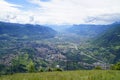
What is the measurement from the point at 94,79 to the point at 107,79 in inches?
39.3

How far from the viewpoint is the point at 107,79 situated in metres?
16.8

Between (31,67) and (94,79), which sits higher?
(94,79)

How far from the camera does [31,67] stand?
3418 inches

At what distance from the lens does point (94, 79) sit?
55.2 feet

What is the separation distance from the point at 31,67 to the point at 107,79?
72094 millimetres

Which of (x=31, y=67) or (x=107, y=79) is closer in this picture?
(x=107, y=79)

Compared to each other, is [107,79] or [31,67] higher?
[107,79]

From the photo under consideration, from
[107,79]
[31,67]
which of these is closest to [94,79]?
[107,79]

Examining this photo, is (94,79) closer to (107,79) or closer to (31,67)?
(107,79)

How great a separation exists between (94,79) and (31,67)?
7183 cm

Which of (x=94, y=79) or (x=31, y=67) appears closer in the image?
(x=94, y=79)
